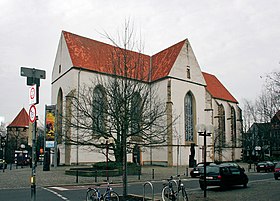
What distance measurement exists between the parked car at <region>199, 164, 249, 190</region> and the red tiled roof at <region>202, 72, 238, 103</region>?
41.4 metres

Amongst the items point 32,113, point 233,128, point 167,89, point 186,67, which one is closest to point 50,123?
point 167,89

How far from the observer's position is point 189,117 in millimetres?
49062

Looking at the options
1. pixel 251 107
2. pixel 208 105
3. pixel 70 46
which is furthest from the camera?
pixel 251 107

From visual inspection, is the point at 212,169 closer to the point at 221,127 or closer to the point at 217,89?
the point at 221,127

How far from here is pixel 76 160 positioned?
40188 millimetres

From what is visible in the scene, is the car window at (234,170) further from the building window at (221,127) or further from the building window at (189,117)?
the building window at (221,127)

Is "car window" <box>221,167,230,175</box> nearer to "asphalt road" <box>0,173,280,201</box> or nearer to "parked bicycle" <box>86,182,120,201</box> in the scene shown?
"asphalt road" <box>0,173,280,201</box>

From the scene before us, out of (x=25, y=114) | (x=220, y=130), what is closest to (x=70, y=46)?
(x=220, y=130)

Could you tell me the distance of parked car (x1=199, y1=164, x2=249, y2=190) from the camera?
17.6 metres

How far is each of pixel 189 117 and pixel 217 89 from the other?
17436 mm

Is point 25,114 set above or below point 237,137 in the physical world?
above

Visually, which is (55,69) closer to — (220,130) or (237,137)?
(220,130)

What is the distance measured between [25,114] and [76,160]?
1936 inches

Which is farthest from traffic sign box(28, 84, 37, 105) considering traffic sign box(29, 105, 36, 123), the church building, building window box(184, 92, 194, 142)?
building window box(184, 92, 194, 142)
